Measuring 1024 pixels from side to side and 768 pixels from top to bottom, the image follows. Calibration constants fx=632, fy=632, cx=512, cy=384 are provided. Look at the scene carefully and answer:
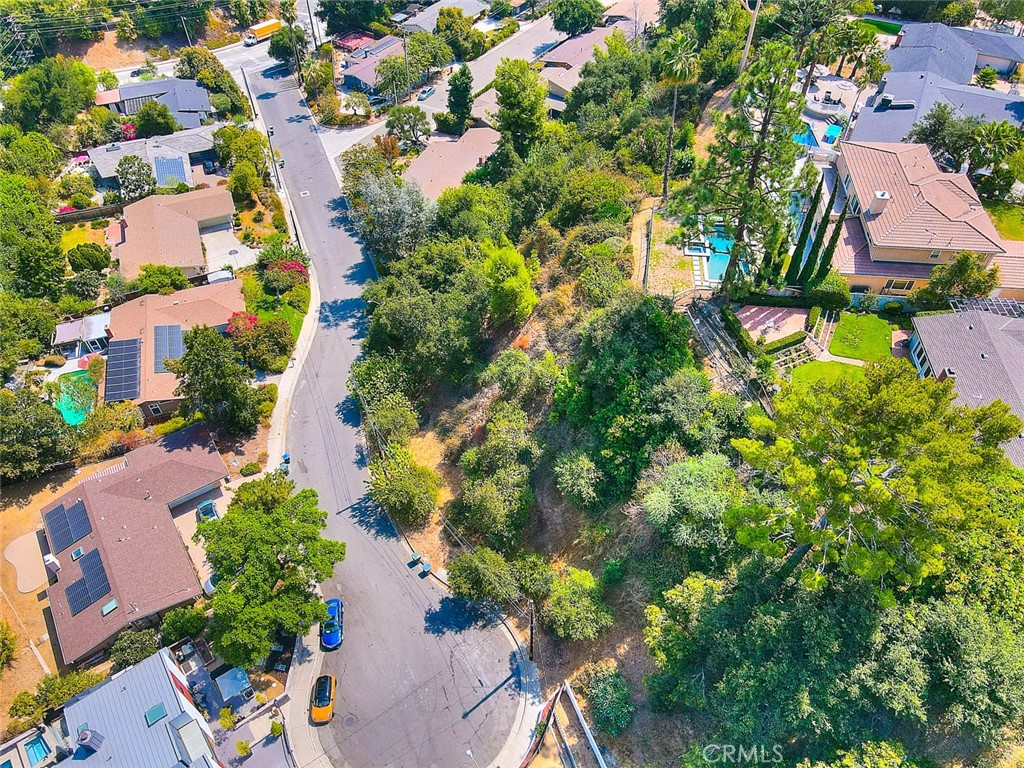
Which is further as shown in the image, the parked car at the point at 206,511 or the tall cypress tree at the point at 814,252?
the parked car at the point at 206,511

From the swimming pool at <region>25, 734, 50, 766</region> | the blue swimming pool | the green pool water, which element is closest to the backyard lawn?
the green pool water

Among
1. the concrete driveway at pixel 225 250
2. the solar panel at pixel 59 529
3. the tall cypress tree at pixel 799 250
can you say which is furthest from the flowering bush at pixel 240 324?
the tall cypress tree at pixel 799 250

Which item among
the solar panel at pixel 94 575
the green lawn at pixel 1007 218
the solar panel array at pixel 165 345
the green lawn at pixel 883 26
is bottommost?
the solar panel at pixel 94 575

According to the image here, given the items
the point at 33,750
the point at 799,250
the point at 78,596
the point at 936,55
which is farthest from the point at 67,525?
the point at 936,55

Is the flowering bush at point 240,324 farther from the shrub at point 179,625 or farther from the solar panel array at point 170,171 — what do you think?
the solar panel array at point 170,171

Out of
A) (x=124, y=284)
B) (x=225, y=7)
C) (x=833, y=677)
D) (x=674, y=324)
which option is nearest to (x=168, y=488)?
(x=124, y=284)

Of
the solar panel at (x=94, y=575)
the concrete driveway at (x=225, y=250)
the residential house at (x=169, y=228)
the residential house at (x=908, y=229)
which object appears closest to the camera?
the solar panel at (x=94, y=575)

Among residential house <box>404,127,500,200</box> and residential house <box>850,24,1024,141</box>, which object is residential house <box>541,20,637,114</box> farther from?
residential house <box>850,24,1024,141</box>

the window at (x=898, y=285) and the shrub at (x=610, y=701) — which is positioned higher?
the window at (x=898, y=285)
